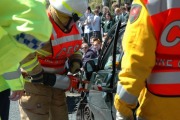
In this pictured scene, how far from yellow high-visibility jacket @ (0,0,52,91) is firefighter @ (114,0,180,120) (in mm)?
678

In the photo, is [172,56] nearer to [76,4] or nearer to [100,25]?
[76,4]

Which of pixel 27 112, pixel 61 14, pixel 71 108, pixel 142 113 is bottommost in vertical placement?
pixel 71 108

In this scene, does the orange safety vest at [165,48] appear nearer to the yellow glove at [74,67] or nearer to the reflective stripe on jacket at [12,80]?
the reflective stripe on jacket at [12,80]

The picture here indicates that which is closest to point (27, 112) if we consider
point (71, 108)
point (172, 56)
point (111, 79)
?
point (111, 79)

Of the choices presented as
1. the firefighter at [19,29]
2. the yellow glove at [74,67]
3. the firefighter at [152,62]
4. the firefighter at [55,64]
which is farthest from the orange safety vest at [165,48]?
the yellow glove at [74,67]

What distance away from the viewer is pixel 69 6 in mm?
3760

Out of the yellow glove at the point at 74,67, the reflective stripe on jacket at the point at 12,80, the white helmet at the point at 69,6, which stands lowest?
the yellow glove at the point at 74,67

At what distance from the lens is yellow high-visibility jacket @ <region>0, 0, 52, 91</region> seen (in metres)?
1.83

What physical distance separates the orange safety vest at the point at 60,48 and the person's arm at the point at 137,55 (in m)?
1.37

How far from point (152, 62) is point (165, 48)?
0.40 ft

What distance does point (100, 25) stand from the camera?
14.3 metres

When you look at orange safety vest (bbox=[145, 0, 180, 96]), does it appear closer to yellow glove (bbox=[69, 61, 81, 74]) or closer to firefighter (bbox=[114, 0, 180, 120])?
firefighter (bbox=[114, 0, 180, 120])

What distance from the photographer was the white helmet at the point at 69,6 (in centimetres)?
374

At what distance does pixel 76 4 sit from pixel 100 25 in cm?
1049
